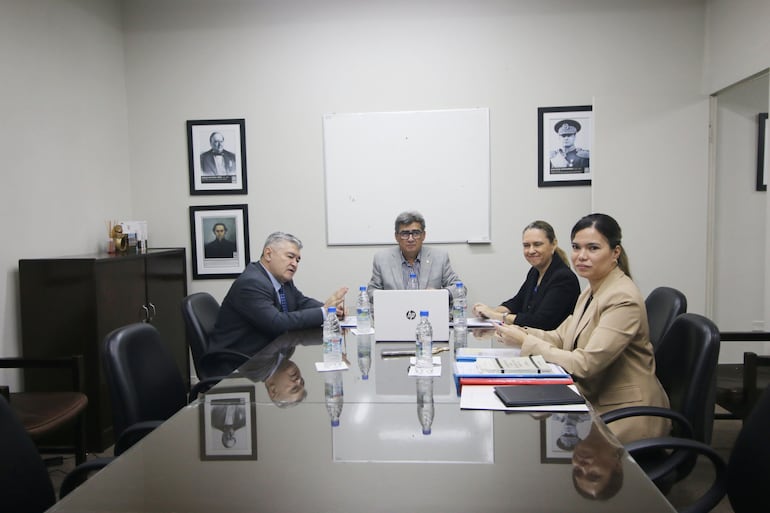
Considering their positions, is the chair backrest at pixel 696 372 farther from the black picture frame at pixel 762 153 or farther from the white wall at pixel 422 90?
the white wall at pixel 422 90

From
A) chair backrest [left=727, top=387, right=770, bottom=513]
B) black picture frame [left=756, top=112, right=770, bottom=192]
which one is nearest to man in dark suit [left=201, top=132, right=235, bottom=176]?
black picture frame [left=756, top=112, right=770, bottom=192]

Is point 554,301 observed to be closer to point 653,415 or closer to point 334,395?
point 653,415

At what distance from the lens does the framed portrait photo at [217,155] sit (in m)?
4.81

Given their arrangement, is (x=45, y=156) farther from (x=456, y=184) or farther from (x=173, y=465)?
(x=173, y=465)

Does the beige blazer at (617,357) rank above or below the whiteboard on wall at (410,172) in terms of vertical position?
below

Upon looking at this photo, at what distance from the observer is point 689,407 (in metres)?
1.94

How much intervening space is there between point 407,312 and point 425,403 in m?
1.03

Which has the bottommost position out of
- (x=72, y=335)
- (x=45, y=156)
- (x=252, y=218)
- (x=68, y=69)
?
(x=72, y=335)

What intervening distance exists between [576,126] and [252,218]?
8.80 ft

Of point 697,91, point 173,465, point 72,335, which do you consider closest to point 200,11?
point 72,335

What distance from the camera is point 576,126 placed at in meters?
4.61

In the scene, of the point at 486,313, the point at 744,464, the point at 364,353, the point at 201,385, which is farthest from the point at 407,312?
the point at 744,464

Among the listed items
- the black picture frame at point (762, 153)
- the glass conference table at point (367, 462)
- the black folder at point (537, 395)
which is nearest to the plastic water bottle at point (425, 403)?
the glass conference table at point (367, 462)

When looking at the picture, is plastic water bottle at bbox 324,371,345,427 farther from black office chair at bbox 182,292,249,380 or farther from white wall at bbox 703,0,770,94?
white wall at bbox 703,0,770,94
